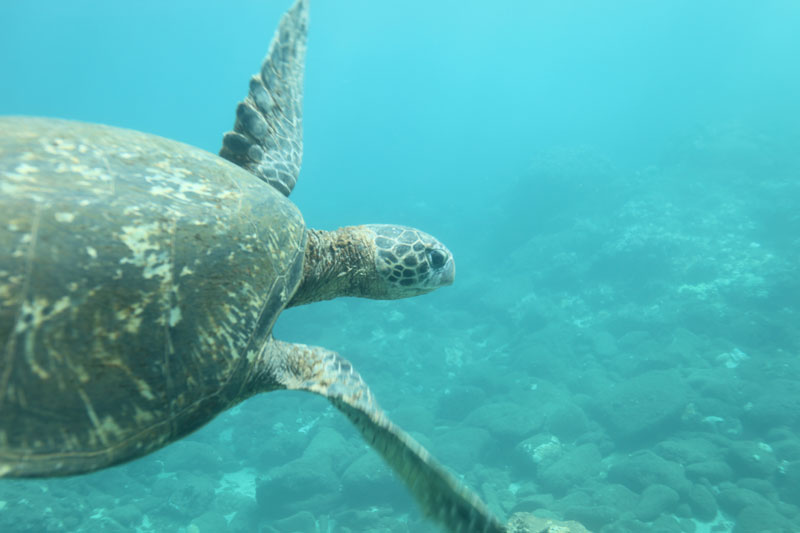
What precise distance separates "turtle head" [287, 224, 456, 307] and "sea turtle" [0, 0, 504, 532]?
31.8 inches

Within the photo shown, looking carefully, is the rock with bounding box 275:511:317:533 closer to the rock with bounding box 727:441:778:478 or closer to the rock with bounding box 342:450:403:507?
the rock with bounding box 342:450:403:507

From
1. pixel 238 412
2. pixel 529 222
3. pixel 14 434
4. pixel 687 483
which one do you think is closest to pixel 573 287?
pixel 529 222

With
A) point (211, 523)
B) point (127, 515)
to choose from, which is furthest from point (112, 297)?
point (127, 515)

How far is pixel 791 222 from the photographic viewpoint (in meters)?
17.2

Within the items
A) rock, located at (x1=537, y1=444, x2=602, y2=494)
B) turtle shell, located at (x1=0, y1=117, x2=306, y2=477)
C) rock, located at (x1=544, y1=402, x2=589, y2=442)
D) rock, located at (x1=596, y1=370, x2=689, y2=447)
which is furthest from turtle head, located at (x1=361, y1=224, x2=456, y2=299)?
rock, located at (x1=596, y1=370, x2=689, y2=447)

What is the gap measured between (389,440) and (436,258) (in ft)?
6.02

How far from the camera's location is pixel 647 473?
26.7ft

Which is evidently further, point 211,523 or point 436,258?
point 211,523

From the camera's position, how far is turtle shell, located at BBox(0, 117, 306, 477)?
152 cm

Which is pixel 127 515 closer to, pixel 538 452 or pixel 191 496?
pixel 191 496

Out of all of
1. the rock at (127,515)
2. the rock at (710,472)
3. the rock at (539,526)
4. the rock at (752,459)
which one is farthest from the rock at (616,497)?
the rock at (127,515)

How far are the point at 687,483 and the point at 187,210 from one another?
945 cm

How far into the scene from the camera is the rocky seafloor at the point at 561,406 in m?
8.05

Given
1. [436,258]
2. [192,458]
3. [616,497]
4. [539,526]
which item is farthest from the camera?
[192,458]
